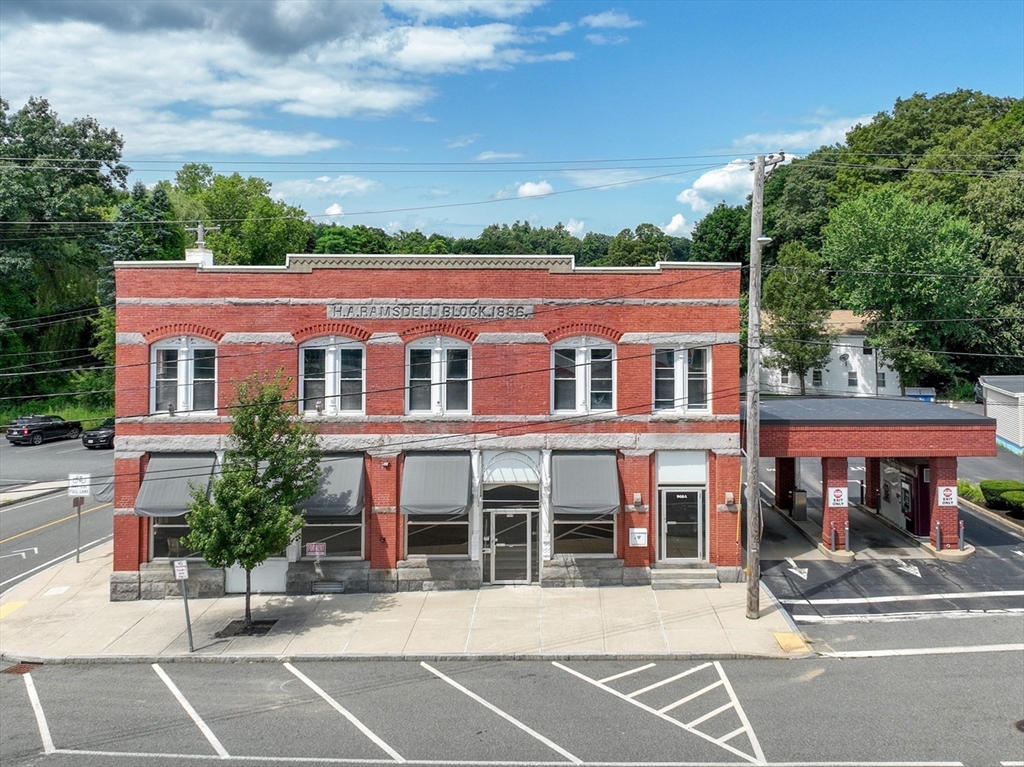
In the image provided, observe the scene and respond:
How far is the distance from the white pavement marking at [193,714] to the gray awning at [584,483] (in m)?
9.64

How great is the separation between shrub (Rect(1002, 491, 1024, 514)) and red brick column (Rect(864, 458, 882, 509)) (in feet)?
13.4

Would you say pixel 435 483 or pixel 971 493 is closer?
pixel 435 483

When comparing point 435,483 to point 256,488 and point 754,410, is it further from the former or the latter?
point 754,410

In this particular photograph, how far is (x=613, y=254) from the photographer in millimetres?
91438

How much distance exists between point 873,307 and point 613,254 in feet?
136

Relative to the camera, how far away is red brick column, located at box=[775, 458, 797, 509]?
94.0ft

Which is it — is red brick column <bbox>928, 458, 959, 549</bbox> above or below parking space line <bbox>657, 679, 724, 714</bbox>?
above

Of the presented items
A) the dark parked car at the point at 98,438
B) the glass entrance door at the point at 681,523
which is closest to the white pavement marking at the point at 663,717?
the glass entrance door at the point at 681,523

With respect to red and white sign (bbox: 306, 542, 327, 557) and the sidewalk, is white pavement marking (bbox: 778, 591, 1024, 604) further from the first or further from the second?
red and white sign (bbox: 306, 542, 327, 557)

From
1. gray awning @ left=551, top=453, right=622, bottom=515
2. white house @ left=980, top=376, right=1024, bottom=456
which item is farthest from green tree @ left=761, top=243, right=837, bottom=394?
gray awning @ left=551, top=453, right=622, bottom=515

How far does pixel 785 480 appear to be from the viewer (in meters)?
29.0

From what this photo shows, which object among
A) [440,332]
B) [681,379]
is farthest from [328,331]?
[681,379]

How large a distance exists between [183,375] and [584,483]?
1124 centimetres

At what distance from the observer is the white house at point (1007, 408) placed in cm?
3997
